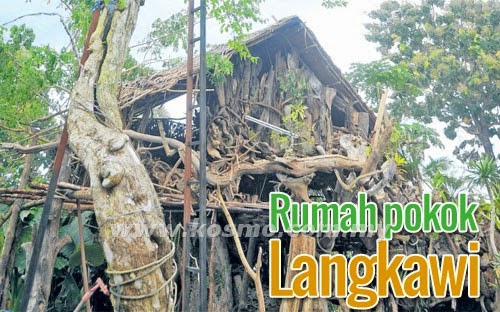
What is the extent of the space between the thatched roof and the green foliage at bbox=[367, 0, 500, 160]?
7.76 metres

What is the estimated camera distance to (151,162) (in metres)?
6.82

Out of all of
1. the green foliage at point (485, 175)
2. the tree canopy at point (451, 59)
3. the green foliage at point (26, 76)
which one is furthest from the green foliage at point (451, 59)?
the green foliage at point (26, 76)

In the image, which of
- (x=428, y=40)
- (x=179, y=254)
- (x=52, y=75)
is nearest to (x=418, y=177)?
(x=179, y=254)

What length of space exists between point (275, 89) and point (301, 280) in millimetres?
3277

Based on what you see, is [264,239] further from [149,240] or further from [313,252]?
[149,240]

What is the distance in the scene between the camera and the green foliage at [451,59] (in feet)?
54.5

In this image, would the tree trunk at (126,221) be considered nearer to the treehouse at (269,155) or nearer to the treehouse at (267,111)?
the treehouse at (269,155)

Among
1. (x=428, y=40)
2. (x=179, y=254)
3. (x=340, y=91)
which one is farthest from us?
(x=428, y=40)

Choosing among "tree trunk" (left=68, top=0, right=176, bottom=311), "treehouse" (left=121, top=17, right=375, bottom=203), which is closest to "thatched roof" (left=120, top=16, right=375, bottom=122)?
"treehouse" (left=121, top=17, right=375, bottom=203)

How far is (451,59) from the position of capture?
1677 cm

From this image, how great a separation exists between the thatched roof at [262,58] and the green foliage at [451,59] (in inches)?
305

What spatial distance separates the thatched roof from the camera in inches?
266

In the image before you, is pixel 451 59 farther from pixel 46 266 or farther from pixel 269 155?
pixel 46 266

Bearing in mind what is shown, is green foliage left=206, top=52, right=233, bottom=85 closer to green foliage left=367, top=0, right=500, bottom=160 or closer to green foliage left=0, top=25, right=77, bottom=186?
green foliage left=0, top=25, right=77, bottom=186
